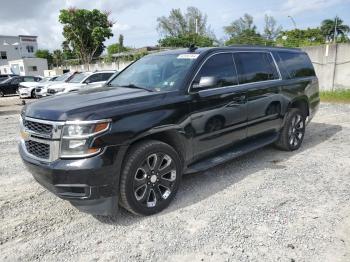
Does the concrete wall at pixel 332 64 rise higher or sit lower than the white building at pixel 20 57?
lower

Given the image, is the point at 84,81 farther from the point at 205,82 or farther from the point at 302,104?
the point at 205,82

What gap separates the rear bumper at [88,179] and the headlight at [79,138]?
0.22ft

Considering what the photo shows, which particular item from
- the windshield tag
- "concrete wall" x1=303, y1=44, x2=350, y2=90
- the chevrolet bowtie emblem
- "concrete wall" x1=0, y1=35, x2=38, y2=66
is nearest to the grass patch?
"concrete wall" x1=303, y1=44, x2=350, y2=90

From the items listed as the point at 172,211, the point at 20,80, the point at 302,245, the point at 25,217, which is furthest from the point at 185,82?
the point at 20,80

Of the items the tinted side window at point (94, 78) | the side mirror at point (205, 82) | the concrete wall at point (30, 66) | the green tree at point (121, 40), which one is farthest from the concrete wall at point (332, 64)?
the green tree at point (121, 40)

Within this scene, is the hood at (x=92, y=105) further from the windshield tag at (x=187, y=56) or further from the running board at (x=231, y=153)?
the running board at (x=231, y=153)

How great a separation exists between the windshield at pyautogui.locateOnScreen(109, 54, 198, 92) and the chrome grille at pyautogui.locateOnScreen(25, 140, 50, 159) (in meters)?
1.46

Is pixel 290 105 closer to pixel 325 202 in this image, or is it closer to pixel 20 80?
pixel 325 202

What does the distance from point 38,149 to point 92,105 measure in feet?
2.47

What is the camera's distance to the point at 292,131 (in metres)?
6.03

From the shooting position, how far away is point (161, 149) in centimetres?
370

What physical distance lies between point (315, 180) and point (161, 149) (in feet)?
7.93

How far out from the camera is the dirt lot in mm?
3104

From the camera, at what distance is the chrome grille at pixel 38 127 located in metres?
3.32
